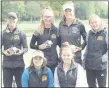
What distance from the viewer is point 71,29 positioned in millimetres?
4168

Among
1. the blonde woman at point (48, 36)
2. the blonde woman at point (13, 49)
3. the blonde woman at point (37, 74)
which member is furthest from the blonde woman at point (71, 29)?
the blonde woman at point (13, 49)

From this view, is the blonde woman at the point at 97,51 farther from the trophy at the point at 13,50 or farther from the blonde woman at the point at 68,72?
the trophy at the point at 13,50

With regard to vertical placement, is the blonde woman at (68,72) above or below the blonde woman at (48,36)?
below

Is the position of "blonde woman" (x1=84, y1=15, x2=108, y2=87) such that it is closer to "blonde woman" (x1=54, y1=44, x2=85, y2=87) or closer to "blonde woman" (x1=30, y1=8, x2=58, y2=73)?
"blonde woman" (x1=54, y1=44, x2=85, y2=87)

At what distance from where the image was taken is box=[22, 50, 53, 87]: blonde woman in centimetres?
399

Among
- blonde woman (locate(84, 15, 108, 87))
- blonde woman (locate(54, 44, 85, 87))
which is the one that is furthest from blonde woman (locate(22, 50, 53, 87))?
blonde woman (locate(84, 15, 108, 87))

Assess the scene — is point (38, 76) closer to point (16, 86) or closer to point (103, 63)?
point (16, 86)

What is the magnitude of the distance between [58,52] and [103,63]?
677 mm

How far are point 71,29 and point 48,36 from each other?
342 mm

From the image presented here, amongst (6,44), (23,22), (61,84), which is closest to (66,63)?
(61,84)

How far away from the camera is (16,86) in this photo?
14.9 feet

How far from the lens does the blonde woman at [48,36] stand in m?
4.18

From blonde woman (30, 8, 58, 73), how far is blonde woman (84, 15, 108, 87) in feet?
1.63

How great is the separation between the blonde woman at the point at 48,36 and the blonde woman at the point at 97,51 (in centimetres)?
50
